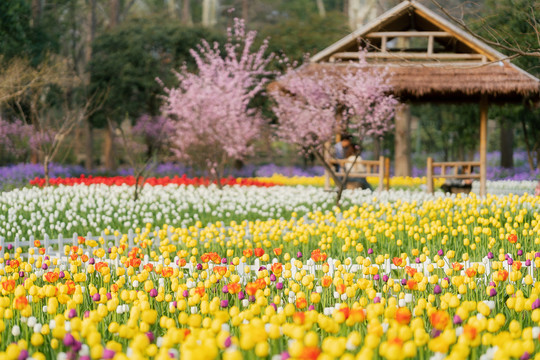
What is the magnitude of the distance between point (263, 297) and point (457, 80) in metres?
12.2

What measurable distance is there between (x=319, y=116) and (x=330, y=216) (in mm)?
7778

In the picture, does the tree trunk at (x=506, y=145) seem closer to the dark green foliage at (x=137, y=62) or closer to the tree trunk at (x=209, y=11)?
the dark green foliage at (x=137, y=62)

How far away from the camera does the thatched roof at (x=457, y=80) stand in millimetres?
14359

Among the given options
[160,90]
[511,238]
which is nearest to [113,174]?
[160,90]

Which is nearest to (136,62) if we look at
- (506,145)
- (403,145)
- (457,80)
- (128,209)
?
(403,145)

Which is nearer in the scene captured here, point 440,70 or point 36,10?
point 440,70

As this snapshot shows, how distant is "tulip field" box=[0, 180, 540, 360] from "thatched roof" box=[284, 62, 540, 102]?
557 centimetres

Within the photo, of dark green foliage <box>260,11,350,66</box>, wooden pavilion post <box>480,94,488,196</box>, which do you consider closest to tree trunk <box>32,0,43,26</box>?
dark green foliage <box>260,11,350,66</box>

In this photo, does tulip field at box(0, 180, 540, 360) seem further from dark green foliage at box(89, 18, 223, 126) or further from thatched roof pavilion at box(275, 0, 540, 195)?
dark green foliage at box(89, 18, 223, 126)

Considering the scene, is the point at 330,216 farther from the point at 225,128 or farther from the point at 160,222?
the point at 225,128

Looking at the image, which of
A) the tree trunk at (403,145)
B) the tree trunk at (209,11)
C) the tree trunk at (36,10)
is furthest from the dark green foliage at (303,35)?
the tree trunk at (209,11)

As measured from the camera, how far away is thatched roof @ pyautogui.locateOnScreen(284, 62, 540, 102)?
47.1 feet

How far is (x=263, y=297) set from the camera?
11.3 feet

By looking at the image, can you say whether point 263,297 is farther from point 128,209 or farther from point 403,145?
point 403,145
